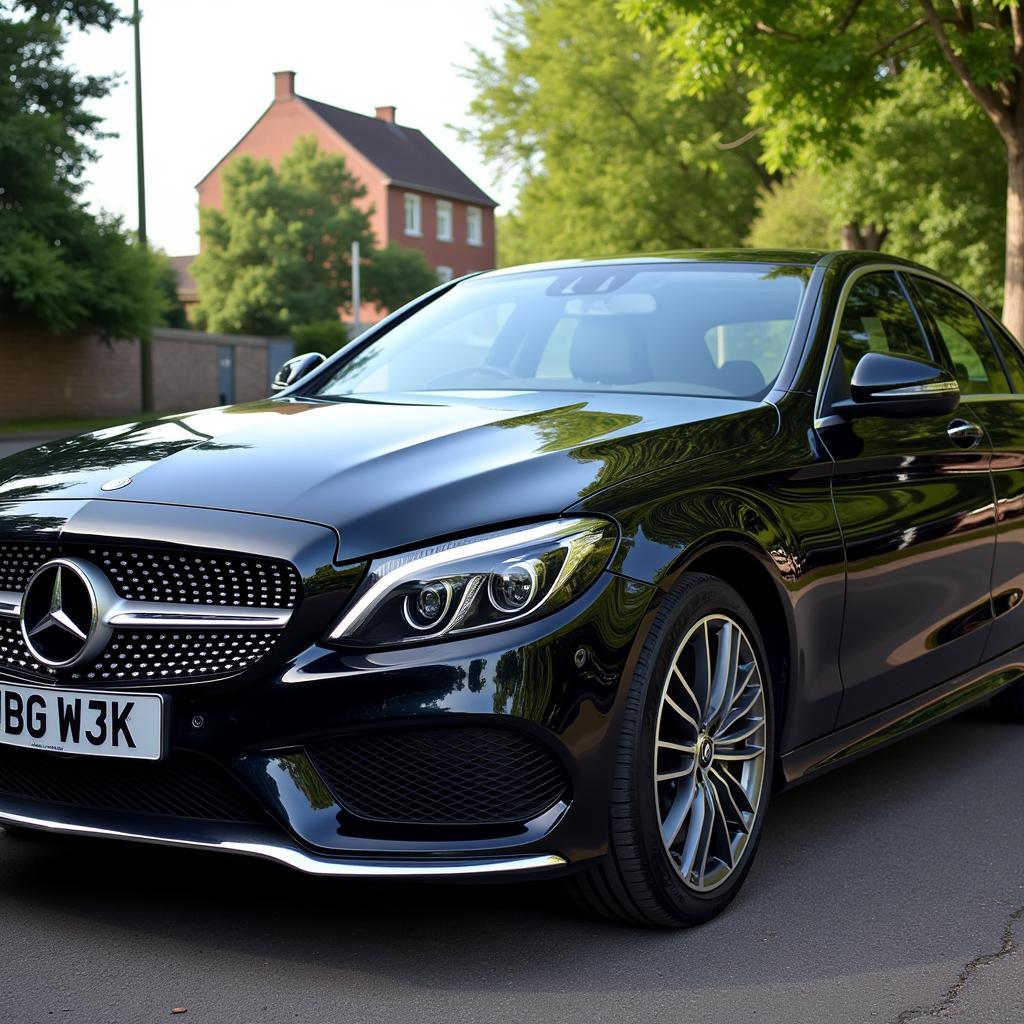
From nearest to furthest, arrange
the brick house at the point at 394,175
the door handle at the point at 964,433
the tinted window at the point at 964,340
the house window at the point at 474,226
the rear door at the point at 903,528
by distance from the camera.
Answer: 1. the rear door at the point at 903,528
2. the door handle at the point at 964,433
3. the tinted window at the point at 964,340
4. the brick house at the point at 394,175
5. the house window at the point at 474,226

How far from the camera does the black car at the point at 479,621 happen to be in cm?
298

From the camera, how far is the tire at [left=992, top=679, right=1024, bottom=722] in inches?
226

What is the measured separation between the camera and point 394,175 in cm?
6494

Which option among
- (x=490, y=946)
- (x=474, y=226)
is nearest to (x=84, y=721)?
(x=490, y=946)

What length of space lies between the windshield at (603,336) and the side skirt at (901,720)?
0.92 metres

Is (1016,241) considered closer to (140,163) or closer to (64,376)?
(140,163)

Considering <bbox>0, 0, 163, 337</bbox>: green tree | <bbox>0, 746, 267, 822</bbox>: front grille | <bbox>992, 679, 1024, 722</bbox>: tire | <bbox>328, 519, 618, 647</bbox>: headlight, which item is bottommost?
<bbox>992, 679, 1024, 722</bbox>: tire

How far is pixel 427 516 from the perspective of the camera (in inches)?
121

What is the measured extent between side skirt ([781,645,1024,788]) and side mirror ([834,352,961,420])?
2.67 ft

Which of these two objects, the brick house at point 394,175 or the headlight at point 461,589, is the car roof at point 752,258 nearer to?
the headlight at point 461,589

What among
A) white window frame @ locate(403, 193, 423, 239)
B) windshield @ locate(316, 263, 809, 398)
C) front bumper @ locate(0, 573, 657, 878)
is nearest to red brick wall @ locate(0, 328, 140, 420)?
windshield @ locate(316, 263, 809, 398)

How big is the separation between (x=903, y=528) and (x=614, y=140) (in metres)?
33.5

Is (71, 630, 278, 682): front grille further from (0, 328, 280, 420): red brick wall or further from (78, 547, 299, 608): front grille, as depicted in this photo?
(0, 328, 280, 420): red brick wall

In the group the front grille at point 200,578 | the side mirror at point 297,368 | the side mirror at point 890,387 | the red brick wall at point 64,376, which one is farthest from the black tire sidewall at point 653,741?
the red brick wall at point 64,376
